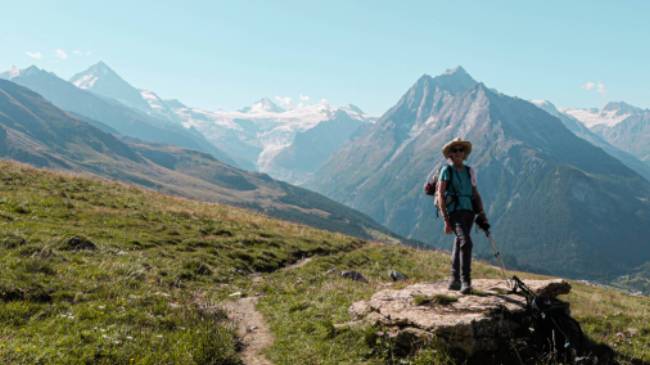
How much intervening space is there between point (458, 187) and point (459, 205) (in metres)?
0.55

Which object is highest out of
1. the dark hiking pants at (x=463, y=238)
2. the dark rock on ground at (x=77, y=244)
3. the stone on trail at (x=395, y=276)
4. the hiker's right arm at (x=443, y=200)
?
the hiker's right arm at (x=443, y=200)

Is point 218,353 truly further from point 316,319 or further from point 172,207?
point 172,207

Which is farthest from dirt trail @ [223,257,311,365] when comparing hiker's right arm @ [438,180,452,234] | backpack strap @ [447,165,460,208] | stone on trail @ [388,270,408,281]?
stone on trail @ [388,270,408,281]

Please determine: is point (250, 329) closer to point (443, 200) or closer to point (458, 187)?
point (443, 200)

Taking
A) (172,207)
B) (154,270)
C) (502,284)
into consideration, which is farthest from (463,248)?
(172,207)

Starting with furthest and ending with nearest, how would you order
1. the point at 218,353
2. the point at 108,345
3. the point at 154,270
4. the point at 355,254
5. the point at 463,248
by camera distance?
the point at 355,254
the point at 154,270
the point at 463,248
the point at 218,353
the point at 108,345

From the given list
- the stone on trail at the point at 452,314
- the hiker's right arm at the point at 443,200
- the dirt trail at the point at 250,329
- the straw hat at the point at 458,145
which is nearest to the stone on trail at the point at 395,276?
the dirt trail at the point at 250,329

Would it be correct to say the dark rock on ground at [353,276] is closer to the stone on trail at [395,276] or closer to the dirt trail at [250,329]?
the stone on trail at [395,276]

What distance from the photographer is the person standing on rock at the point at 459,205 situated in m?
13.2

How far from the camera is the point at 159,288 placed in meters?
15.6

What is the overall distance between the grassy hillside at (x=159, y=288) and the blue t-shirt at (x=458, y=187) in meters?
4.49

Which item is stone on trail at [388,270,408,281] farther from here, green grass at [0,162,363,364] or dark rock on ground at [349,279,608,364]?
dark rock on ground at [349,279,608,364]

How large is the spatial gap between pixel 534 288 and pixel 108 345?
41.2 ft

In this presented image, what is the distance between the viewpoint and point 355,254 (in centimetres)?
3344
